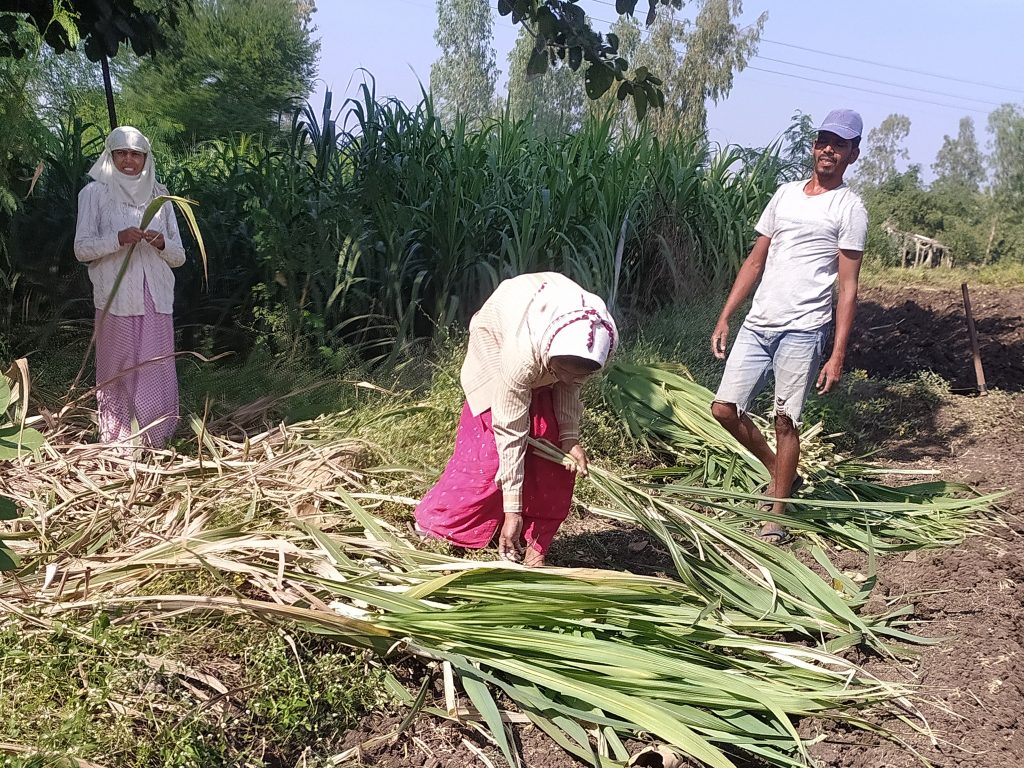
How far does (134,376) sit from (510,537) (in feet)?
6.29

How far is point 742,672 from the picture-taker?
7.40 ft

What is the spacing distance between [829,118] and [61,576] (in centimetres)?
278

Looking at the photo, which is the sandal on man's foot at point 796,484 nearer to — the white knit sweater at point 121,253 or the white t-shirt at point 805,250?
the white t-shirt at point 805,250

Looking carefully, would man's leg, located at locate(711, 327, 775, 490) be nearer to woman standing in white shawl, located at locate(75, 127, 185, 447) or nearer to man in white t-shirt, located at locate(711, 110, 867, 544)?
man in white t-shirt, located at locate(711, 110, 867, 544)

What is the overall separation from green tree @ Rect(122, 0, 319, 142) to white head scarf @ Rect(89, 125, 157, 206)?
18582 millimetres

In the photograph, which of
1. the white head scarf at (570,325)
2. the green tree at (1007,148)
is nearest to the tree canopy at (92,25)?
the white head scarf at (570,325)

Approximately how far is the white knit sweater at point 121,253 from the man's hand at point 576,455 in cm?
194

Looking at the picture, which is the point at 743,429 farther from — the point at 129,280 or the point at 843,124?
the point at 129,280

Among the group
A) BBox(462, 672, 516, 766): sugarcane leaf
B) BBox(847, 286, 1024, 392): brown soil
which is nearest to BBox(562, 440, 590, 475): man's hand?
BBox(462, 672, 516, 766): sugarcane leaf

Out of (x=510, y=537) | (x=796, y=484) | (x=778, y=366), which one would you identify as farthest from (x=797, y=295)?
(x=510, y=537)

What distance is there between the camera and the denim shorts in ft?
10.7

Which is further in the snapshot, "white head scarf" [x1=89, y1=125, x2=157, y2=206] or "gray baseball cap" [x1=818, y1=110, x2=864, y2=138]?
"white head scarf" [x1=89, y1=125, x2=157, y2=206]

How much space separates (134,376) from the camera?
364 centimetres

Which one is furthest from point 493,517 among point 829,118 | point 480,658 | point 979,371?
point 979,371
